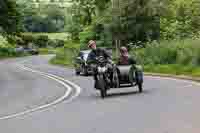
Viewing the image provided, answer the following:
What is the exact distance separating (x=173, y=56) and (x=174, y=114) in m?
20.6

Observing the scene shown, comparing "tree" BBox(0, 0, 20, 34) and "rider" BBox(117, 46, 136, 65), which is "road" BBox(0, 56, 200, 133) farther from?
"tree" BBox(0, 0, 20, 34)

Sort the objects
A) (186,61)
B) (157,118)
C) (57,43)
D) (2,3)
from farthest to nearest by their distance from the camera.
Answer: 1. (57,43)
2. (2,3)
3. (186,61)
4. (157,118)

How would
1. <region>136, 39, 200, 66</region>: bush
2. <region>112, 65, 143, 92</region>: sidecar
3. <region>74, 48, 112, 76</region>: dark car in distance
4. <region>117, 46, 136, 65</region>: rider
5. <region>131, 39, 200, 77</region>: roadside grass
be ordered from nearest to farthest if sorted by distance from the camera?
<region>112, 65, 143, 92</region>: sidecar
<region>117, 46, 136, 65</region>: rider
<region>131, 39, 200, 77</region>: roadside grass
<region>136, 39, 200, 66</region>: bush
<region>74, 48, 112, 76</region>: dark car in distance

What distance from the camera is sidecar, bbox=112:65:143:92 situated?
57.8 feet

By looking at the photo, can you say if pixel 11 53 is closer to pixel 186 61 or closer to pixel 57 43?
pixel 57 43

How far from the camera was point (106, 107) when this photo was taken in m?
14.0

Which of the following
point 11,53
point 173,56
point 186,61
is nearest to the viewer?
point 186,61

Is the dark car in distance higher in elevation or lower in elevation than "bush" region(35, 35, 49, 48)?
higher

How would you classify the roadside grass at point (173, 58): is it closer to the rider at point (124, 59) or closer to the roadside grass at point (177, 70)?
the roadside grass at point (177, 70)

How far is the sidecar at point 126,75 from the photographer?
17.6m

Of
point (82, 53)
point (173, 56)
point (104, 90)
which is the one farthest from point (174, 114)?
point (82, 53)

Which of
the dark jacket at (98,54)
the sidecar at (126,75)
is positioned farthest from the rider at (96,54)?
the sidecar at (126,75)

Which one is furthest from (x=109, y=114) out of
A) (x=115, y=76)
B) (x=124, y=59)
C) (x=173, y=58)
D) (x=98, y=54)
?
(x=173, y=58)

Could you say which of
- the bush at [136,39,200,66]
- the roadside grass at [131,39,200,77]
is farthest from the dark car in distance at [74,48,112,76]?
the bush at [136,39,200,66]
